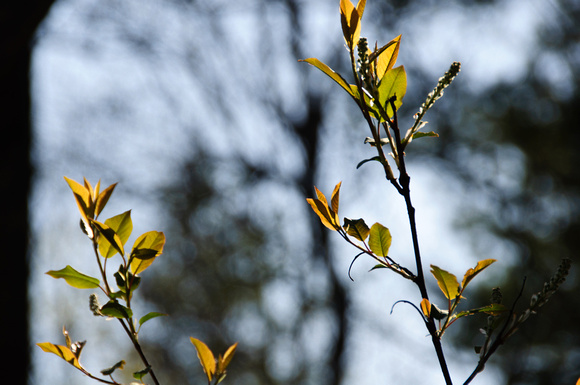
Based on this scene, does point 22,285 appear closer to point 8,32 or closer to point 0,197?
point 0,197

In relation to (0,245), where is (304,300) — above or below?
above

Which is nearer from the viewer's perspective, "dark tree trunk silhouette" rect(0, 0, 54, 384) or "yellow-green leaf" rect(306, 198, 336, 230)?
"yellow-green leaf" rect(306, 198, 336, 230)

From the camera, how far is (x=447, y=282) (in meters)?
0.39

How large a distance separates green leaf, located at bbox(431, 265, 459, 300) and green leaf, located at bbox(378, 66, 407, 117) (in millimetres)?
124

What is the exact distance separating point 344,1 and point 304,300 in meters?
3.95

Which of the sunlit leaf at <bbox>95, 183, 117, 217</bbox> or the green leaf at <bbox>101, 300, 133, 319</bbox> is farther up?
the sunlit leaf at <bbox>95, 183, 117, 217</bbox>

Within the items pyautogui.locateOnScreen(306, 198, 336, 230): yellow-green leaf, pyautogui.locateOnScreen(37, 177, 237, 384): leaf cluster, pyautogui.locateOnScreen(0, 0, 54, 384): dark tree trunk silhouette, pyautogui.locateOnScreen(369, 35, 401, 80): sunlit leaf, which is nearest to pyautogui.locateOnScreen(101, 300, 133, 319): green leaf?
pyautogui.locateOnScreen(37, 177, 237, 384): leaf cluster

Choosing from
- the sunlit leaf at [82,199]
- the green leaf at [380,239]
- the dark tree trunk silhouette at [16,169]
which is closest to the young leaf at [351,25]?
the green leaf at [380,239]

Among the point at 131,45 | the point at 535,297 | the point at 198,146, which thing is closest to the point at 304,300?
the point at 198,146

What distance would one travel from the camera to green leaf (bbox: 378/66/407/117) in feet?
1.20

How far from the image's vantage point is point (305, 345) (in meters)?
4.25

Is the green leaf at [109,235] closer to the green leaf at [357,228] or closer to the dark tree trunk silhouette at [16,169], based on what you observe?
the green leaf at [357,228]

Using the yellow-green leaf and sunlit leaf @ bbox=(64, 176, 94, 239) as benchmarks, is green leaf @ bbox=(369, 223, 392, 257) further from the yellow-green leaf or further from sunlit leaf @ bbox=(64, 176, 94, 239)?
sunlit leaf @ bbox=(64, 176, 94, 239)

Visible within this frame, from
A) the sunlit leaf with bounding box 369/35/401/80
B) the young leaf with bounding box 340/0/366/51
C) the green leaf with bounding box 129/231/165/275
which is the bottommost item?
the green leaf with bounding box 129/231/165/275
